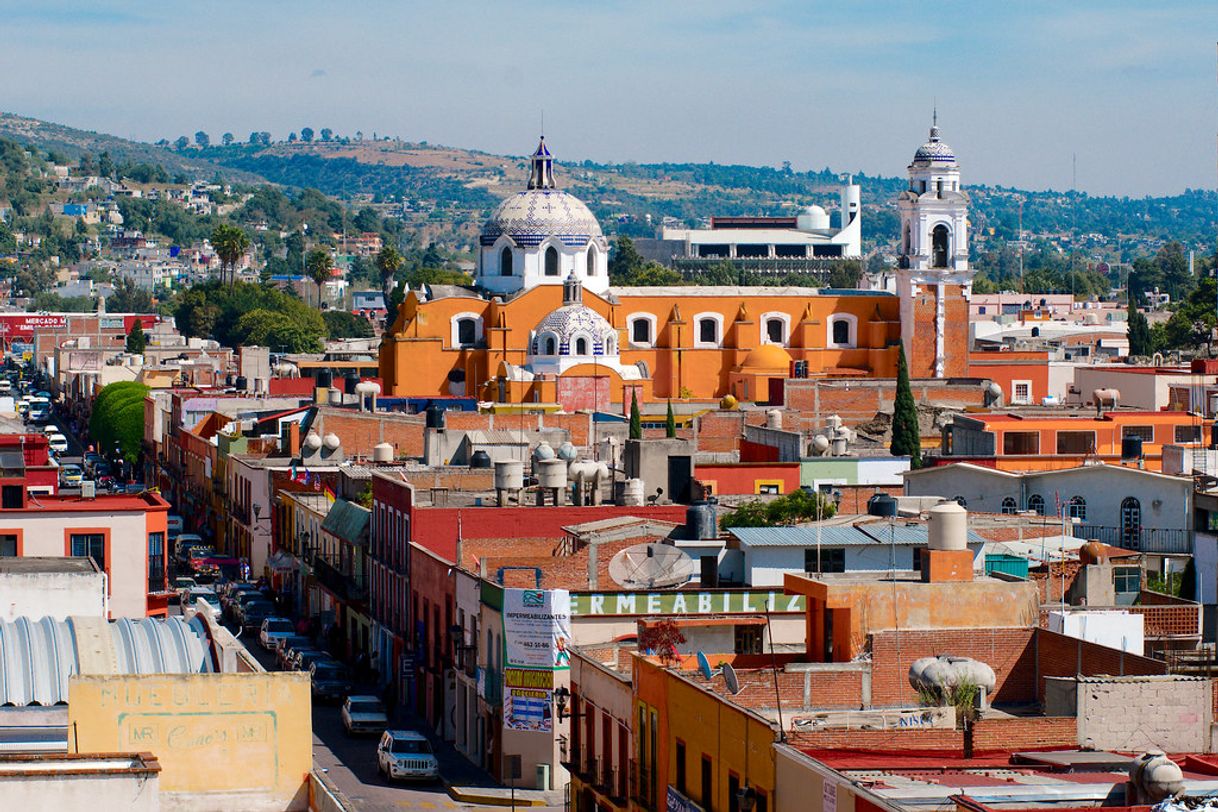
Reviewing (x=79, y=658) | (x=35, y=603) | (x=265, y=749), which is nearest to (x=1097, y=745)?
(x=265, y=749)

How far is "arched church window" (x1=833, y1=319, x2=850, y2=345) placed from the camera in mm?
105812

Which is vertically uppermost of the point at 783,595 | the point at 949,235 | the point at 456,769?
the point at 949,235

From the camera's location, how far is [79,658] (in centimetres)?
2192

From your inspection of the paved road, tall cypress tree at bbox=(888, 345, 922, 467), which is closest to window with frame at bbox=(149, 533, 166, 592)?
the paved road

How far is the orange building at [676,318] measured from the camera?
3986 inches

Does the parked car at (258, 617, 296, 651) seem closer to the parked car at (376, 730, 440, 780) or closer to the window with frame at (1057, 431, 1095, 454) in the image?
the parked car at (376, 730, 440, 780)

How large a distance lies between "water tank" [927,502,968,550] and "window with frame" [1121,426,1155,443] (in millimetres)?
30270

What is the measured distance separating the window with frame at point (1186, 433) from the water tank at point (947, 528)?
2825 cm

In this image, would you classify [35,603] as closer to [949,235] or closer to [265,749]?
[265,749]

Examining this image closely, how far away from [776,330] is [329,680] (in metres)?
58.7

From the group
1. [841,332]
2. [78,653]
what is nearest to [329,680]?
[78,653]

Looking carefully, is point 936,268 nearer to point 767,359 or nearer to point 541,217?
point 767,359

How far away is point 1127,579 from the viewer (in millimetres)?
36719

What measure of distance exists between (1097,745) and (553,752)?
52.6 ft
